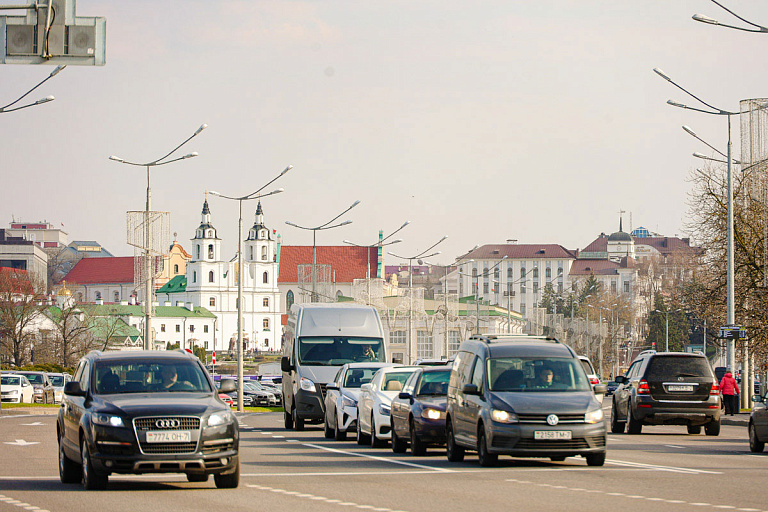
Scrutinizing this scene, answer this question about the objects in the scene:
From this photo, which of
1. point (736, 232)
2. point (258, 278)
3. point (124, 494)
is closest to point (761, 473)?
point (124, 494)

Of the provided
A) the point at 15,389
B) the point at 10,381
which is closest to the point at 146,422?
the point at 15,389

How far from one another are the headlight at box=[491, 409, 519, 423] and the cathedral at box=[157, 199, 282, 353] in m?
176

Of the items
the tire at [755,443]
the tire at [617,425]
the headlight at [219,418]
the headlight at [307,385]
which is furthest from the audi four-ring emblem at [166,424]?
the tire at [617,425]

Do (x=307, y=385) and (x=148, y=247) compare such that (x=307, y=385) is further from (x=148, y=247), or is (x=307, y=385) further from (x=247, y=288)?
(x=247, y=288)

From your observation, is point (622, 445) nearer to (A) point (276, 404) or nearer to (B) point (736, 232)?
(B) point (736, 232)

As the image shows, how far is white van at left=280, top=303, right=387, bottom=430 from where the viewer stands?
98.3 feet

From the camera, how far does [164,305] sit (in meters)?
198

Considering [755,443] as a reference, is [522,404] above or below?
above

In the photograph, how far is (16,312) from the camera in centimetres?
9088

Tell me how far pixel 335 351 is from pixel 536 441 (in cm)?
1497

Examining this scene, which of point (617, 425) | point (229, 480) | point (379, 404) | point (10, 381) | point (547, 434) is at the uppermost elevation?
point (547, 434)

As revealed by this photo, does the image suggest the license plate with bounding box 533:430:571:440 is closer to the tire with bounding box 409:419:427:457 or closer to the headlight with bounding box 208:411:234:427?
the tire with bounding box 409:419:427:457

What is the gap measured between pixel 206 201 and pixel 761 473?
172618 mm

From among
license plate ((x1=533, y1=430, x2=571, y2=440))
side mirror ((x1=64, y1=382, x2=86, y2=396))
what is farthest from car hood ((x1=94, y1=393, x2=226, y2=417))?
license plate ((x1=533, y1=430, x2=571, y2=440))
